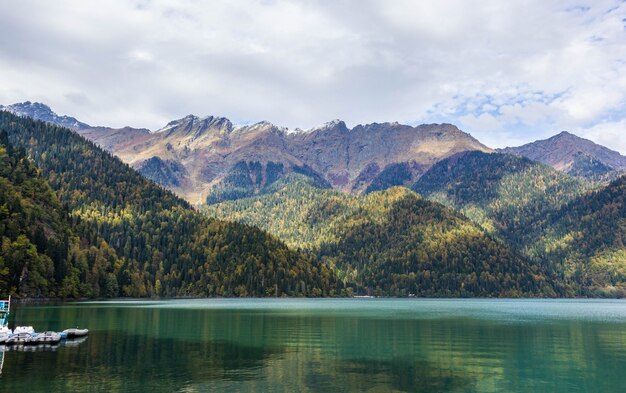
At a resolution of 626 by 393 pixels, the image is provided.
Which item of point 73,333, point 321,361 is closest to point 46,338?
point 73,333

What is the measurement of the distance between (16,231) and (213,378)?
17173 centimetres

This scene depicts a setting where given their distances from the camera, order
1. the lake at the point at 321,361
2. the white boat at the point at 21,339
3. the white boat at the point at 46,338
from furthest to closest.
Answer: the white boat at the point at 46,338
the white boat at the point at 21,339
the lake at the point at 321,361

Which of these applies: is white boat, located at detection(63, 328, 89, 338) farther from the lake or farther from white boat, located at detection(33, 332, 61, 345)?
white boat, located at detection(33, 332, 61, 345)

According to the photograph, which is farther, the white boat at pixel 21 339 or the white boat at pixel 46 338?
the white boat at pixel 46 338

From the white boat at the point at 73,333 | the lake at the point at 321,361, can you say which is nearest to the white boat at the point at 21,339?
the lake at the point at 321,361

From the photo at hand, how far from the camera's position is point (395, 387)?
5303cm

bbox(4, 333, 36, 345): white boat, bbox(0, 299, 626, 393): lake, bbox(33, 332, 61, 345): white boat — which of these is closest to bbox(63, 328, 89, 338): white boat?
bbox(0, 299, 626, 393): lake

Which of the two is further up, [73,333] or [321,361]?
[73,333]

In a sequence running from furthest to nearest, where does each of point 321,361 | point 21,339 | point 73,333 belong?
point 73,333, point 21,339, point 321,361

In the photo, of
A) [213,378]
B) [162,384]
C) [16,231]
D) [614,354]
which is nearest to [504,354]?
[614,354]

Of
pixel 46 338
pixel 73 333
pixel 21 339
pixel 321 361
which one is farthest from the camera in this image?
pixel 73 333

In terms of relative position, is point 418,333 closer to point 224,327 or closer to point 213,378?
point 224,327

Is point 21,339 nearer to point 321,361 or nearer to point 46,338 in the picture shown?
point 46,338

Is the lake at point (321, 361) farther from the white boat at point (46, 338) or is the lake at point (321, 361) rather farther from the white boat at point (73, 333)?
the white boat at point (46, 338)
